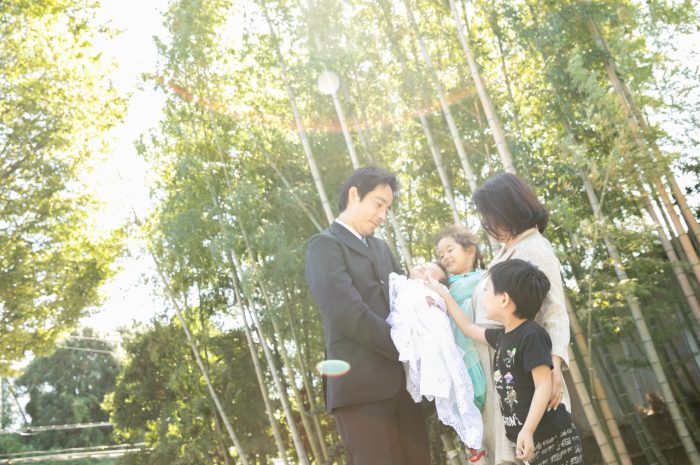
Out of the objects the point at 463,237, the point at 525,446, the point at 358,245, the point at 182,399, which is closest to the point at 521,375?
the point at 525,446

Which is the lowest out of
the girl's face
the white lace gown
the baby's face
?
the white lace gown

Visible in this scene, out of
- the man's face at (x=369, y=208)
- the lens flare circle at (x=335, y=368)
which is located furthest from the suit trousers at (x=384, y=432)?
the man's face at (x=369, y=208)

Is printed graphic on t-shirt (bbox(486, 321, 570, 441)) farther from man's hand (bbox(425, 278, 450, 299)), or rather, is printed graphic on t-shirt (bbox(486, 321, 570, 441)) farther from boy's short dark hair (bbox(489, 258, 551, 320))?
man's hand (bbox(425, 278, 450, 299))

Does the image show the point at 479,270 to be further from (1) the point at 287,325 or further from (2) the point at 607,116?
(1) the point at 287,325

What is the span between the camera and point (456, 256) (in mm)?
2625

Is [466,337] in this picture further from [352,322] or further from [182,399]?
[182,399]

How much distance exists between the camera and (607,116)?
6.01 meters

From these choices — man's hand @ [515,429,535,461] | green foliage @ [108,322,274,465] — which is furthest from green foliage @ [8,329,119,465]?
man's hand @ [515,429,535,461]

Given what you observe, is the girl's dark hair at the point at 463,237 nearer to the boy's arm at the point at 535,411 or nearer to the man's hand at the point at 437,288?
the man's hand at the point at 437,288

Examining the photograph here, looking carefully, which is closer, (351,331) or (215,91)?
(351,331)

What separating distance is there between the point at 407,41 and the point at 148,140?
402 cm

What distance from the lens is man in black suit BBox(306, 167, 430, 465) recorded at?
6.75 ft

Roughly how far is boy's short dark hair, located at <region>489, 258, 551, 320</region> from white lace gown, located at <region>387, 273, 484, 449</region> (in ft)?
0.83

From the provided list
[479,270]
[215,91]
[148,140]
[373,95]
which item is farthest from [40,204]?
[479,270]
